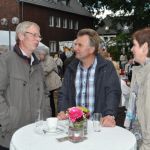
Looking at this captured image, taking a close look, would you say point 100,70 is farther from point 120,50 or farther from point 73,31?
point 73,31

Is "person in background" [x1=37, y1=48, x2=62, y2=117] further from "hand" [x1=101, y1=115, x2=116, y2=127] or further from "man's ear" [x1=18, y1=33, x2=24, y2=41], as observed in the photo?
"hand" [x1=101, y1=115, x2=116, y2=127]

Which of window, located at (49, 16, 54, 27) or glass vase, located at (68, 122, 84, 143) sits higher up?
window, located at (49, 16, 54, 27)

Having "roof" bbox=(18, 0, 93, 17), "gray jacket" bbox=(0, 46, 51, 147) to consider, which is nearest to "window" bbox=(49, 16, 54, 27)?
"roof" bbox=(18, 0, 93, 17)

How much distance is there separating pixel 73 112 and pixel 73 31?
2043 inches

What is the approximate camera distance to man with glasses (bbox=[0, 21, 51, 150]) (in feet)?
15.5

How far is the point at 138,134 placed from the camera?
4.34 meters

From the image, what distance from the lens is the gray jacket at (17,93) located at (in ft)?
15.5

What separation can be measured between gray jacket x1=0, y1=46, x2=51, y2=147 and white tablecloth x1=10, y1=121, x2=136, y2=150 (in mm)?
448

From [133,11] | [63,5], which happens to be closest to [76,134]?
[133,11]

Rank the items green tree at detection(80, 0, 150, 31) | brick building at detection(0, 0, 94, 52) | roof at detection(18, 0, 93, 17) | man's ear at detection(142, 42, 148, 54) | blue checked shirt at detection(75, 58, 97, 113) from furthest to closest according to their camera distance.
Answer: roof at detection(18, 0, 93, 17) < brick building at detection(0, 0, 94, 52) < green tree at detection(80, 0, 150, 31) < blue checked shirt at detection(75, 58, 97, 113) < man's ear at detection(142, 42, 148, 54)

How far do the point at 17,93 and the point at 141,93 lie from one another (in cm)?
143

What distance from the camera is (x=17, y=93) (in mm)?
4777

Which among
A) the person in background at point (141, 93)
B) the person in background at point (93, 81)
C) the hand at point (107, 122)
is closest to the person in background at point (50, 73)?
the person in background at point (93, 81)

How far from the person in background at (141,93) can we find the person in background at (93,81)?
556 mm
